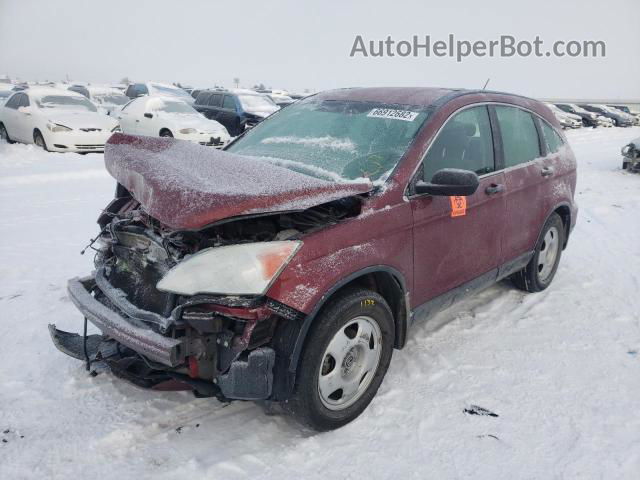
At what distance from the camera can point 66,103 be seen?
499 inches

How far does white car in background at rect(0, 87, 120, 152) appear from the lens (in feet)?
37.1

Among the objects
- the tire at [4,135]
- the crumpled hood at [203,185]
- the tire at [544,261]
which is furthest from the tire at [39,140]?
the tire at [544,261]

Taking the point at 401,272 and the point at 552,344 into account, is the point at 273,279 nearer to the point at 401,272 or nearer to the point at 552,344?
the point at 401,272

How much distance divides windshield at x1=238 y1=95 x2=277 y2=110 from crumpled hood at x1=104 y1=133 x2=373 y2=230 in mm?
13173

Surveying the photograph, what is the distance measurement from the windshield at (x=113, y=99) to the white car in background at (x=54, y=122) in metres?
9.08

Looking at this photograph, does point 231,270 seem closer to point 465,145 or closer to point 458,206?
point 458,206

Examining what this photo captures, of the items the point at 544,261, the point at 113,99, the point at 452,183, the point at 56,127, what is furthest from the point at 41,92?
the point at 452,183

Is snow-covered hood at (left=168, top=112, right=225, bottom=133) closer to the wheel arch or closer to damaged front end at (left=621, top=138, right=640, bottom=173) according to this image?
damaged front end at (left=621, top=138, right=640, bottom=173)

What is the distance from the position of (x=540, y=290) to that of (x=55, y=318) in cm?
422

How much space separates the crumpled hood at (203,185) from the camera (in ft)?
7.39

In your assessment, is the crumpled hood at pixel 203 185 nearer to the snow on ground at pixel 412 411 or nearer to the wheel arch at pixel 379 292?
the wheel arch at pixel 379 292

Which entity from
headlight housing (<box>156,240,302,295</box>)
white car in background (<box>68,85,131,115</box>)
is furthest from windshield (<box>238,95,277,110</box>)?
headlight housing (<box>156,240,302,295</box>)

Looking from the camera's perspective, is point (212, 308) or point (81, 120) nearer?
point (212, 308)

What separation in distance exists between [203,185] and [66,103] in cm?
1222
